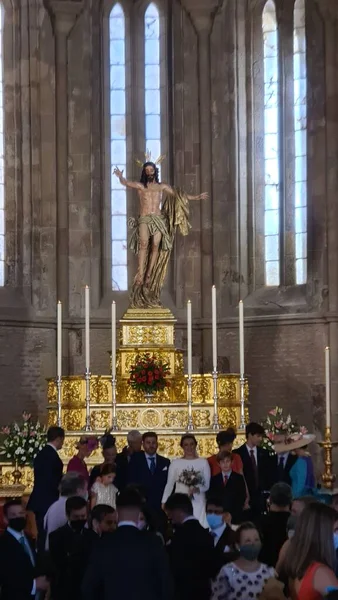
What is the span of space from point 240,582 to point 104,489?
153 inches

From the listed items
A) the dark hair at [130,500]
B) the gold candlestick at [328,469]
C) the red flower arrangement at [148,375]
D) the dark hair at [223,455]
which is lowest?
the gold candlestick at [328,469]

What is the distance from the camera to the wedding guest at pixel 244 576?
7.18 meters

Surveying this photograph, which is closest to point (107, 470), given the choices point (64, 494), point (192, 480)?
point (192, 480)

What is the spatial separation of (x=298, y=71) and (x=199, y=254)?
122 inches

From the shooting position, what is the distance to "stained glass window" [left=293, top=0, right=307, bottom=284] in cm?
2089

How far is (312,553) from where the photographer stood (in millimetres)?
6293

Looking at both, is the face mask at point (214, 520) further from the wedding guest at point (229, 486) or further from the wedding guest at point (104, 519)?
the wedding guest at point (229, 486)

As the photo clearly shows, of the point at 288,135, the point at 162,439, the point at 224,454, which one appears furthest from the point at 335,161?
the point at 224,454

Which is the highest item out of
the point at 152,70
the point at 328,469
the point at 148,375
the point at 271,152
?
the point at 152,70

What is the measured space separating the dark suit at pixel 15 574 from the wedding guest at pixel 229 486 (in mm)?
3438

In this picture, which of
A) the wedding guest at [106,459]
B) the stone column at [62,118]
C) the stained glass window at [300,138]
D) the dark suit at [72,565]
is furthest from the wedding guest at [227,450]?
the stone column at [62,118]

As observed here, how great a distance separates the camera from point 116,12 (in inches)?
859

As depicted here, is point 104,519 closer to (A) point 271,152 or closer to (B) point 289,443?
(B) point 289,443

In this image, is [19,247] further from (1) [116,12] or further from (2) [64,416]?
(2) [64,416]
